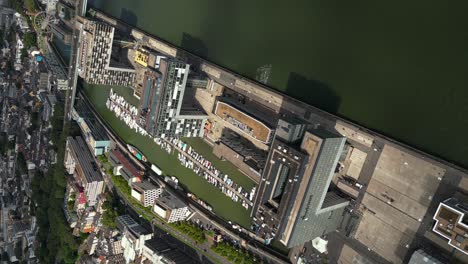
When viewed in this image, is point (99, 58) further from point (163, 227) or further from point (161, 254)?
point (161, 254)

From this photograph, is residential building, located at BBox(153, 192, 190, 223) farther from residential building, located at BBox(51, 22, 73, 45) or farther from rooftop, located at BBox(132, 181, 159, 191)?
residential building, located at BBox(51, 22, 73, 45)

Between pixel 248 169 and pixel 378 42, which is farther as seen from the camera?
pixel 248 169

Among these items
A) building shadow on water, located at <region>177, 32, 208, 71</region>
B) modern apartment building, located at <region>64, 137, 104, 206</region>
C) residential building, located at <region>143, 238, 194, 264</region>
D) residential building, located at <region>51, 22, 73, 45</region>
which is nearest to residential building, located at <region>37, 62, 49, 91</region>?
residential building, located at <region>51, 22, 73, 45</region>

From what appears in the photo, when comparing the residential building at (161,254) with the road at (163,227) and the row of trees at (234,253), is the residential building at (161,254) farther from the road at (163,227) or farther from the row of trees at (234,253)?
the row of trees at (234,253)

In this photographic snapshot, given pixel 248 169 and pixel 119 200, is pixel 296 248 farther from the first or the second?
pixel 119 200

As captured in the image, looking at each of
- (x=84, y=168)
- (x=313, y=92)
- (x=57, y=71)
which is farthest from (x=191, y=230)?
(x=57, y=71)

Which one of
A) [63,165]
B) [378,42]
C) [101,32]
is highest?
[378,42]

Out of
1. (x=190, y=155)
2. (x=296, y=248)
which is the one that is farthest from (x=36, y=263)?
(x=296, y=248)

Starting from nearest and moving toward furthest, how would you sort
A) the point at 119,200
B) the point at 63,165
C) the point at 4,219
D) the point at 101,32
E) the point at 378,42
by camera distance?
the point at 378,42 < the point at 101,32 < the point at 119,200 < the point at 63,165 < the point at 4,219
